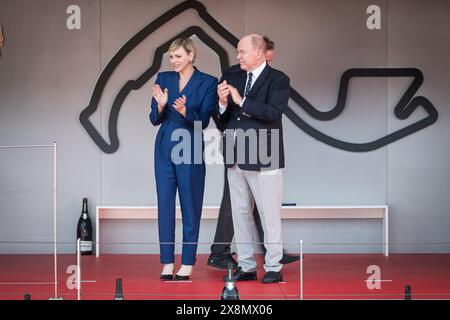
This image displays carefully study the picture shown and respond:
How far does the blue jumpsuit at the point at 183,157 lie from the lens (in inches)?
164

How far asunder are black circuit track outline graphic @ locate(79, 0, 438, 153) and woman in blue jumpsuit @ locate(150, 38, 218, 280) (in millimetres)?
1305

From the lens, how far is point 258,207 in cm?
420

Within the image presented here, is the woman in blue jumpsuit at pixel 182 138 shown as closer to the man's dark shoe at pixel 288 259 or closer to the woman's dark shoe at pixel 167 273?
the woman's dark shoe at pixel 167 273

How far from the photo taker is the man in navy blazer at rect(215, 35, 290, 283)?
4.03 meters

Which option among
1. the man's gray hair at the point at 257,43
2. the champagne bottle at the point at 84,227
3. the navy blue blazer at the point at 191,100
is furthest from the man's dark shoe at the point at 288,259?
the man's gray hair at the point at 257,43

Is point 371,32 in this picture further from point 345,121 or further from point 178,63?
point 178,63

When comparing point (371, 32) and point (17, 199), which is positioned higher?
point (371, 32)

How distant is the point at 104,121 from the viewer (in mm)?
5578

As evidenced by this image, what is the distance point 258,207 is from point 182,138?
55 centimetres

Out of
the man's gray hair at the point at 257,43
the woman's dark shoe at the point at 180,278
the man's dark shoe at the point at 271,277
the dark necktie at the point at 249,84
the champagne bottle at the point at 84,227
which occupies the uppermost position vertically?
the man's gray hair at the point at 257,43

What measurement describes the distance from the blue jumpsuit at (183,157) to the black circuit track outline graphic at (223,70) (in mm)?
1305

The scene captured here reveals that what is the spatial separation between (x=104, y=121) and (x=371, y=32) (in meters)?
1.97

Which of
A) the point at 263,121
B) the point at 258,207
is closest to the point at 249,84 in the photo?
the point at 263,121
